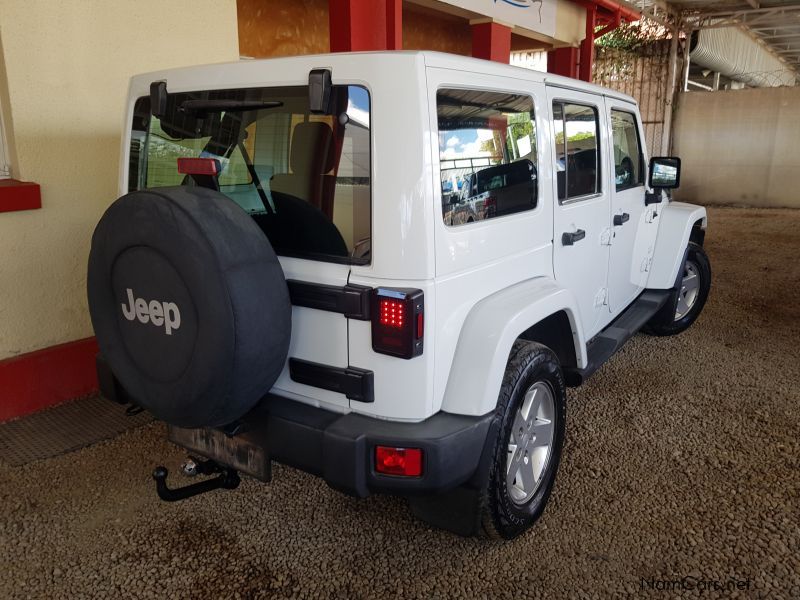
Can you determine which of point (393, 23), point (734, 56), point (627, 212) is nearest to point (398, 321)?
point (627, 212)

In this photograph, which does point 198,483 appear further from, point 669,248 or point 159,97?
point 669,248

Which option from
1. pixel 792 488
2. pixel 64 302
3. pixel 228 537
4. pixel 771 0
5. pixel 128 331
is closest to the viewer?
pixel 128 331

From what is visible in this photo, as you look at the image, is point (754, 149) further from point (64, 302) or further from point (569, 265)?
point (64, 302)

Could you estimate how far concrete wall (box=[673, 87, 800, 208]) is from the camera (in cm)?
1396

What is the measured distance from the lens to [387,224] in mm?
2018

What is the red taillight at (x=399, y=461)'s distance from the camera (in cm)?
204

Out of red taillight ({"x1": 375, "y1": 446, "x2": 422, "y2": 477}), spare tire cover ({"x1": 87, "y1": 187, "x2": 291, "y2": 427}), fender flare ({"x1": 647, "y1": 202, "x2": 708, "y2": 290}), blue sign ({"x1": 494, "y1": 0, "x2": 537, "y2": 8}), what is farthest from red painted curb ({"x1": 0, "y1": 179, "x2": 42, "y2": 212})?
blue sign ({"x1": 494, "y1": 0, "x2": 537, "y2": 8})

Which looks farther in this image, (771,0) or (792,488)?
(771,0)

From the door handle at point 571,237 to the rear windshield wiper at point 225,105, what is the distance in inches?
56.0

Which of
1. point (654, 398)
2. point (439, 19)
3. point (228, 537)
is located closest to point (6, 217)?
point (228, 537)

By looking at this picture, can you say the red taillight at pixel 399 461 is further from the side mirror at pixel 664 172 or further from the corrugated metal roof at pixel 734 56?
the corrugated metal roof at pixel 734 56

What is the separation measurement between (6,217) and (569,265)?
305 cm

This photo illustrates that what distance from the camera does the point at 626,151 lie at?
3979 mm

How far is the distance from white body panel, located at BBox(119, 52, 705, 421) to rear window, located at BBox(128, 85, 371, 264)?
5 centimetres
